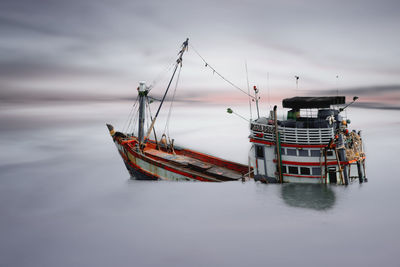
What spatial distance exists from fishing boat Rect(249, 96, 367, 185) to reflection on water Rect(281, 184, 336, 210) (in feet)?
2.75

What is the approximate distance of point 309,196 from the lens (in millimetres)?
24234

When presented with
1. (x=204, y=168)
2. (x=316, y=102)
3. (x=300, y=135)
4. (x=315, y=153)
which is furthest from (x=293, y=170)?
(x=204, y=168)

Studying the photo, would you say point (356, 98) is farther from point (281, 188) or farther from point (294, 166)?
point (281, 188)

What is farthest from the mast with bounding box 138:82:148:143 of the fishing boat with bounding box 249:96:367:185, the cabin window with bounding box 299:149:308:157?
the cabin window with bounding box 299:149:308:157

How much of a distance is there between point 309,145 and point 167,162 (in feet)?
50.1

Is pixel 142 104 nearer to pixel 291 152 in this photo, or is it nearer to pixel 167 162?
pixel 167 162

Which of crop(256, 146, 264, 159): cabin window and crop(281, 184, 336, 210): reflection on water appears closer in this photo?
crop(281, 184, 336, 210): reflection on water

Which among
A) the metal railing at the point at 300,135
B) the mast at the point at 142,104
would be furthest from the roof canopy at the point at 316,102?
the mast at the point at 142,104

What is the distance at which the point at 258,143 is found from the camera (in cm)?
2845

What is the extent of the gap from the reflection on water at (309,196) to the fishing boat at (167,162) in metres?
4.61

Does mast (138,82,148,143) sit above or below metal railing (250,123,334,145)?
above

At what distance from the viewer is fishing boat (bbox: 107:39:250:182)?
97.9ft

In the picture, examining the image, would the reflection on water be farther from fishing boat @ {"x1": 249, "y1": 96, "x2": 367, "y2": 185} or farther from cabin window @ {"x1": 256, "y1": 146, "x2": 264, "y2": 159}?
cabin window @ {"x1": 256, "y1": 146, "x2": 264, "y2": 159}

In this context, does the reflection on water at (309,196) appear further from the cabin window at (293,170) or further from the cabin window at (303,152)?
the cabin window at (303,152)
